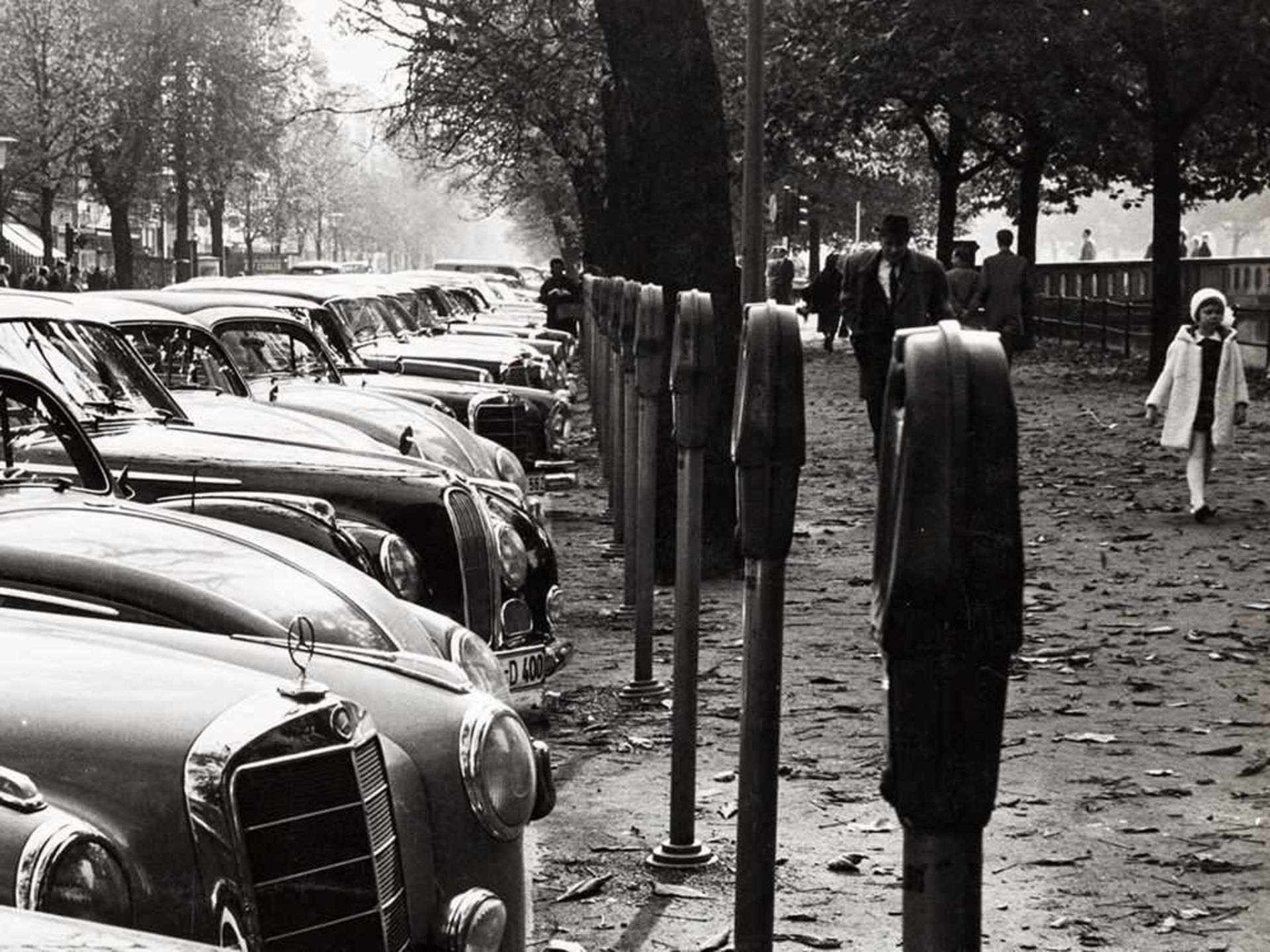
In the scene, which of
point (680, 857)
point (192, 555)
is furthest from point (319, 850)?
point (680, 857)

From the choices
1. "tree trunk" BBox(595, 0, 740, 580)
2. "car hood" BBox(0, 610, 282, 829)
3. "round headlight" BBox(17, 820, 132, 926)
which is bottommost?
"round headlight" BBox(17, 820, 132, 926)

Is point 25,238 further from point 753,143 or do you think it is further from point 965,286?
point 753,143

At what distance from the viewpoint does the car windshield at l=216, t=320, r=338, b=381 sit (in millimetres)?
13719

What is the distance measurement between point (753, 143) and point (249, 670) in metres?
8.77

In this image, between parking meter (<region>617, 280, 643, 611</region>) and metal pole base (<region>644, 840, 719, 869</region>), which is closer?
metal pole base (<region>644, 840, 719, 869</region>)

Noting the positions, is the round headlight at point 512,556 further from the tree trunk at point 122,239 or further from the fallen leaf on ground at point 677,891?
the tree trunk at point 122,239

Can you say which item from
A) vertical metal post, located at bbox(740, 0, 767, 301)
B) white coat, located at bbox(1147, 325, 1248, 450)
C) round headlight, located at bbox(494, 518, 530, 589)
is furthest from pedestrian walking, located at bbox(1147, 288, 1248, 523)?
round headlight, located at bbox(494, 518, 530, 589)

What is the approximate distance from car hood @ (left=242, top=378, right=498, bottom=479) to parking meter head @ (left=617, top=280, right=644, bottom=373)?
2.96ft

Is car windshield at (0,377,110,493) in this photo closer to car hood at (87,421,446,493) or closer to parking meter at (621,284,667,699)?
car hood at (87,421,446,493)

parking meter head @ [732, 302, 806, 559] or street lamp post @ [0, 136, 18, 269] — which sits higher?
street lamp post @ [0, 136, 18, 269]

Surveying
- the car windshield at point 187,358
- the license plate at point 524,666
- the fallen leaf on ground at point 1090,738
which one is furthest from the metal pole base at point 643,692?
the car windshield at point 187,358

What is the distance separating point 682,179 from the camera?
1350 centimetres

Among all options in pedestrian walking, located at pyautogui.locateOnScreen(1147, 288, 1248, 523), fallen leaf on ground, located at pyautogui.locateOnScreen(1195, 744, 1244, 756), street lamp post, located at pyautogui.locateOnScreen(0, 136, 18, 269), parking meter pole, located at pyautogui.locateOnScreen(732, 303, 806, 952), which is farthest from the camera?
street lamp post, located at pyautogui.locateOnScreen(0, 136, 18, 269)

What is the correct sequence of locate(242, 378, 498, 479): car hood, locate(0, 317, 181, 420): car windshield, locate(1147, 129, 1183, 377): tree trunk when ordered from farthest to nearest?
locate(1147, 129, 1183, 377): tree trunk → locate(242, 378, 498, 479): car hood → locate(0, 317, 181, 420): car windshield
